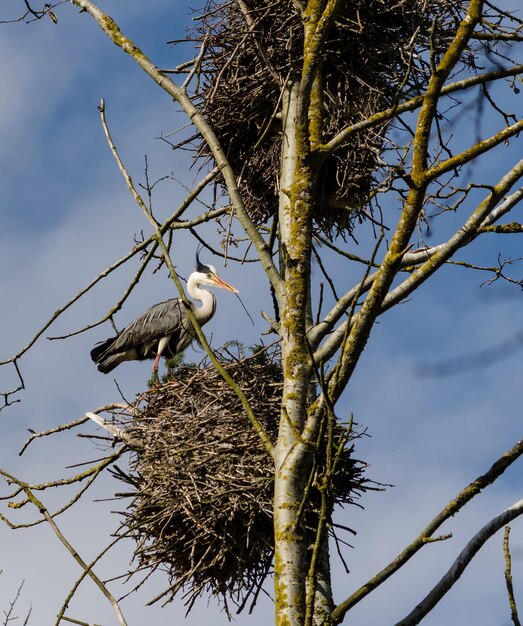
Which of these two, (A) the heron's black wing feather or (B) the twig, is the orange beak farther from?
(B) the twig

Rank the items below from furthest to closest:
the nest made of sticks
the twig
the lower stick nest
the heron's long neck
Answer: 1. the heron's long neck
2. the nest made of sticks
3. the lower stick nest
4. the twig

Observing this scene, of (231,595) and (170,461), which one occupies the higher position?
(170,461)

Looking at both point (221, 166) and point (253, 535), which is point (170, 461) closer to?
point (253, 535)

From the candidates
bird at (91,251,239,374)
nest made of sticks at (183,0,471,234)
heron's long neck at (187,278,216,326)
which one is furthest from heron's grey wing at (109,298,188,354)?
nest made of sticks at (183,0,471,234)

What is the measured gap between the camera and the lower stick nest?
579 cm

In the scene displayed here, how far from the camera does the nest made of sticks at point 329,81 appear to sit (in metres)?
6.54

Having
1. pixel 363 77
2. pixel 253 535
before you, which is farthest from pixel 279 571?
pixel 363 77

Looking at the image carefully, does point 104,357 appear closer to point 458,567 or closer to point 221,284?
point 221,284

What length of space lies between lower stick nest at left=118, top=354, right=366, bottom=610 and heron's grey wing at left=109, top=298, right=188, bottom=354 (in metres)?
2.30

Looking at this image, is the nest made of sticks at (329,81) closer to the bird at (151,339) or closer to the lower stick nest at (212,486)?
the lower stick nest at (212,486)

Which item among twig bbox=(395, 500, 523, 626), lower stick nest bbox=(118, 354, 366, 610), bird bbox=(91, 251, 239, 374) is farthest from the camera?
bird bbox=(91, 251, 239, 374)

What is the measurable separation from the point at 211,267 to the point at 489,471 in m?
6.32

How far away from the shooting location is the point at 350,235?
22.5 ft

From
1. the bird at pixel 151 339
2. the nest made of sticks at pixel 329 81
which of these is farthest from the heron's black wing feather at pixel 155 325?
the nest made of sticks at pixel 329 81
